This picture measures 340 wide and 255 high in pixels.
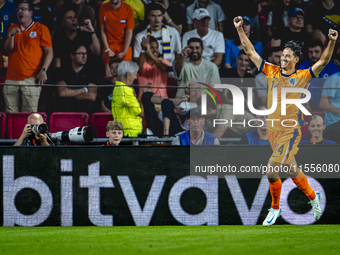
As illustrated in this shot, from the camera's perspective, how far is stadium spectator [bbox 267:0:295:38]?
356 inches

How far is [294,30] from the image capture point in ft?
29.5

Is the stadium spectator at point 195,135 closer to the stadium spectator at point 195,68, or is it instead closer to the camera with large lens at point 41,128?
the camera with large lens at point 41,128

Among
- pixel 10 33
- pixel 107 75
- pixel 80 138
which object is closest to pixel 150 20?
pixel 107 75

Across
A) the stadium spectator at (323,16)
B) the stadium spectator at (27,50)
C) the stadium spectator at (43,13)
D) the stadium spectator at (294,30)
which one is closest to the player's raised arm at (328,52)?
the stadium spectator at (294,30)

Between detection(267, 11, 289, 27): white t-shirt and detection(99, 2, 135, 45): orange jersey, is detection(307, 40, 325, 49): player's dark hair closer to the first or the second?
detection(267, 11, 289, 27): white t-shirt

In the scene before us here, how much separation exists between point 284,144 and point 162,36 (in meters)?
4.45

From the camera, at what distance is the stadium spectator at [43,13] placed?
884cm

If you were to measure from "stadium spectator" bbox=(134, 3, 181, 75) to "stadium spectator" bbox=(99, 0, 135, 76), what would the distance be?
0.24 metres

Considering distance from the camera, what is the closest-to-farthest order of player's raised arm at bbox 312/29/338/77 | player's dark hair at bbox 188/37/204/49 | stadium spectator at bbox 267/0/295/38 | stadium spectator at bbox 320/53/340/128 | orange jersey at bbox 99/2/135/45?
player's raised arm at bbox 312/29/338/77 < stadium spectator at bbox 320/53/340/128 < player's dark hair at bbox 188/37/204/49 < orange jersey at bbox 99/2/135/45 < stadium spectator at bbox 267/0/295/38

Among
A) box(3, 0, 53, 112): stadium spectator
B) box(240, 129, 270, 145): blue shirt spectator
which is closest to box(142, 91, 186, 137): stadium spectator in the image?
box(240, 129, 270, 145): blue shirt spectator

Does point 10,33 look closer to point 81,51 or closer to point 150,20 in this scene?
point 81,51

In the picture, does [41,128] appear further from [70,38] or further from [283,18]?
[283,18]

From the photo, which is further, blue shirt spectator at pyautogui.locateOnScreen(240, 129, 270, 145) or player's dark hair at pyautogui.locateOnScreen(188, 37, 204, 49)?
player's dark hair at pyautogui.locateOnScreen(188, 37, 204, 49)

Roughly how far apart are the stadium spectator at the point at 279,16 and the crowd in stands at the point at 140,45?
0.07 feet
